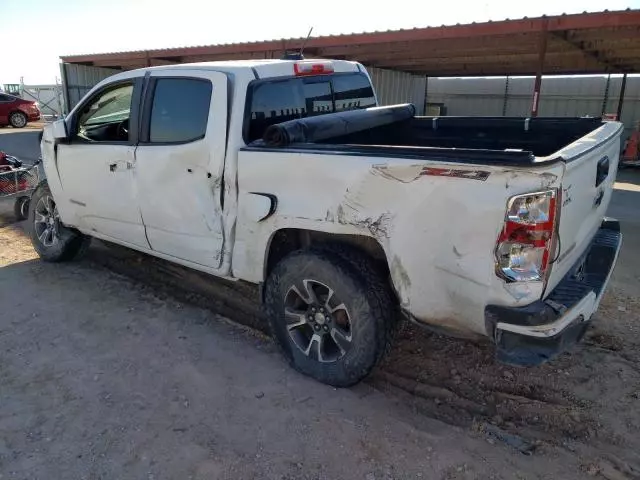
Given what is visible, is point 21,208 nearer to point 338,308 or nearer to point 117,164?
point 117,164

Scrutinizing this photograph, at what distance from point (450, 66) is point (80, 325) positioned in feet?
46.8

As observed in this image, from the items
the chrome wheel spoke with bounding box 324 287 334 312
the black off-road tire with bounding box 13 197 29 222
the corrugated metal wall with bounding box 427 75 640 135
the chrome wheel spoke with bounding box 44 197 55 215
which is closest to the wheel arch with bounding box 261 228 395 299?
the chrome wheel spoke with bounding box 324 287 334 312

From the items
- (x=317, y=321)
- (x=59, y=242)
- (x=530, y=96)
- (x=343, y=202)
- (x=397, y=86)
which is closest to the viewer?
(x=343, y=202)

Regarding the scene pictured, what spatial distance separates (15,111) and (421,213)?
25.4 m

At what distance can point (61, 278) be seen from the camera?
4984 millimetres

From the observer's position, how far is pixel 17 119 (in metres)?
22.9

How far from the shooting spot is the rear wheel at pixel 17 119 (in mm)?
22750

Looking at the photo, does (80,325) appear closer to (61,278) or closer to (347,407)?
(61,278)

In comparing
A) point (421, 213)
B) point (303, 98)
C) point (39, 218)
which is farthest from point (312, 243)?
point (39, 218)

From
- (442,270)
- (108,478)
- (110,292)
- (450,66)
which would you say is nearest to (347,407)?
(442,270)

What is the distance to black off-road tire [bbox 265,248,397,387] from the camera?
2904 millimetres

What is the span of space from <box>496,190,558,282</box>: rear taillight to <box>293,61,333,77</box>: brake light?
2219 millimetres

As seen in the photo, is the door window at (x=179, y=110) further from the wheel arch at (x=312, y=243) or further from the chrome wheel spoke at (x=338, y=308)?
the chrome wheel spoke at (x=338, y=308)

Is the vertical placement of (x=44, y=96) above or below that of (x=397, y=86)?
below
